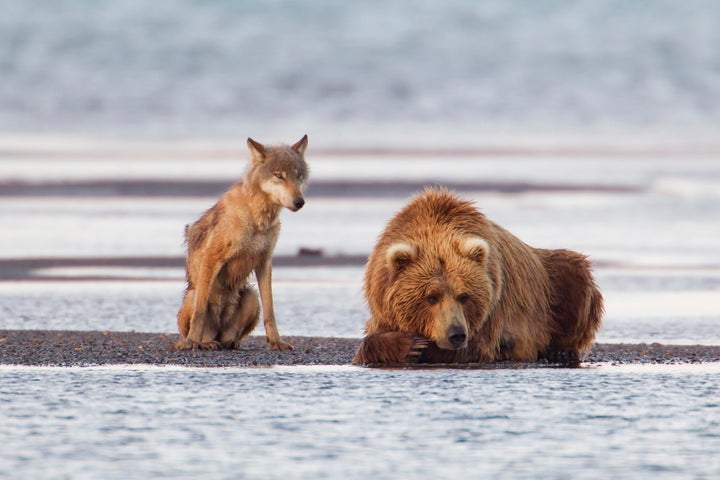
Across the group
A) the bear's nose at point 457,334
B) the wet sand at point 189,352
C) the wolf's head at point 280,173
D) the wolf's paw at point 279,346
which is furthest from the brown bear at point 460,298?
the wolf's head at point 280,173

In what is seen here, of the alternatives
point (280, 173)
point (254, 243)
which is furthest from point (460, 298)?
point (280, 173)

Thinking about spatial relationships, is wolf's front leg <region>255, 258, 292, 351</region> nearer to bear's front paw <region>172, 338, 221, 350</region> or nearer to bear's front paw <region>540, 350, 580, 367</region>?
bear's front paw <region>172, 338, 221, 350</region>

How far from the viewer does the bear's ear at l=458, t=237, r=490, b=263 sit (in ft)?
32.1

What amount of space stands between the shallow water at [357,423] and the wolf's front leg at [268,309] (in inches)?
51.3

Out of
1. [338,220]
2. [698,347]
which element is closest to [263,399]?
[698,347]

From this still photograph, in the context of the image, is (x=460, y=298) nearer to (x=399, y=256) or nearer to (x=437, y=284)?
(x=437, y=284)

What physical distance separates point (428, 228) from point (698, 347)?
2545 millimetres

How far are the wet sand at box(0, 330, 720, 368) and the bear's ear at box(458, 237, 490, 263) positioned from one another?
768 millimetres

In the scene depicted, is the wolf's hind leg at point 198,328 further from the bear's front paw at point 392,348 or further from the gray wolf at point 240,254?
the bear's front paw at point 392,348

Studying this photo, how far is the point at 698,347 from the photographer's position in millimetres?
11172

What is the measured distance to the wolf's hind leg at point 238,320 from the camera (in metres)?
11.2

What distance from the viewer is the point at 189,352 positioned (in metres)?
10.7

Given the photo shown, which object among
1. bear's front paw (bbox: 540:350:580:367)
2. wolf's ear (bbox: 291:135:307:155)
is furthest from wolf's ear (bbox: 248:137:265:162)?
bear's front paw (bbox: 540:350:580:367)

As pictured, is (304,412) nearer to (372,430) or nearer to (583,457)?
(372,430)
